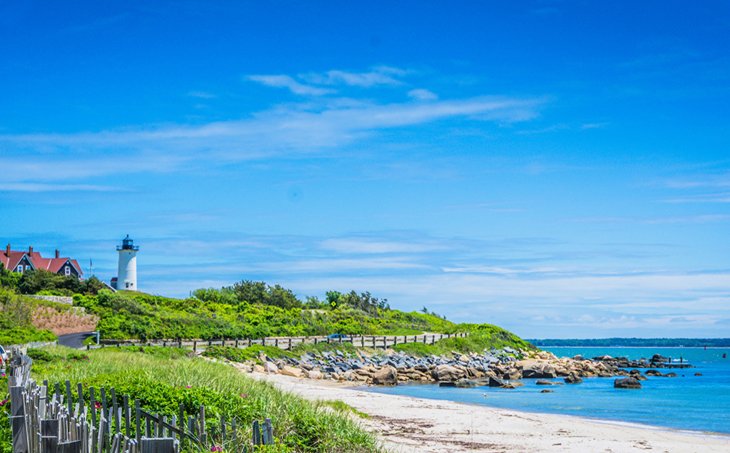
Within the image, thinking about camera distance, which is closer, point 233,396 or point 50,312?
point 233,396

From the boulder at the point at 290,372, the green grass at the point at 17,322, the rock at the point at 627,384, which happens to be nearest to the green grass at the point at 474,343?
the rock at the point at 627,384

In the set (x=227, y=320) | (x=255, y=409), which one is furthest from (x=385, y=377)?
(x=255, y=409)

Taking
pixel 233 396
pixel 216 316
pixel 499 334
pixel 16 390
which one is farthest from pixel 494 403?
pixel 499 334

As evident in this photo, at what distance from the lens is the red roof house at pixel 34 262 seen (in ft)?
310

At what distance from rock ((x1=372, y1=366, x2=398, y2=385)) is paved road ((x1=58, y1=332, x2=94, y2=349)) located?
55.2 feet

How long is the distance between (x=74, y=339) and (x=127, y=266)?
4476 centimetres

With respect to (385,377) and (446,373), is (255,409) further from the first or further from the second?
(446,373)

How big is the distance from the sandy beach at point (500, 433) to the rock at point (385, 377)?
16.4 m

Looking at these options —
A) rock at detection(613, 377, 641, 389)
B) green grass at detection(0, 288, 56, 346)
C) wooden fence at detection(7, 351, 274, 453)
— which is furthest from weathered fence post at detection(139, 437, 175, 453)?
rock at detection(613, 377, 641, 389)

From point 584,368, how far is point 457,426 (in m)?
44.5

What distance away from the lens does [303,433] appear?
1401 cm

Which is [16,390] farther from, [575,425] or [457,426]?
[575,425]

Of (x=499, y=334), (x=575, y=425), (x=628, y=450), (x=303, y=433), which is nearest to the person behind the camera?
(x=303, y=433)

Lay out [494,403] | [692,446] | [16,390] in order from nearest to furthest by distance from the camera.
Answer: [16,390] < [692,446] < [494,403]
